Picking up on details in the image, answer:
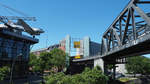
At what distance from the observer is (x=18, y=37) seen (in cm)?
4622

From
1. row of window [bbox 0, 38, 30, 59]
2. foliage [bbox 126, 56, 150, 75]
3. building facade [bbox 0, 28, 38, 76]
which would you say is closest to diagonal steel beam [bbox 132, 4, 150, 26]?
building facade [bbox 0, 28, 38, 76]

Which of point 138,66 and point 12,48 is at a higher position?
point 12,48

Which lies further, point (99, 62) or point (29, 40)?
point (29, 40)

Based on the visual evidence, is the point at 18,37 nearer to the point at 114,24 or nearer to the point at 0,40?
the point at 0,40

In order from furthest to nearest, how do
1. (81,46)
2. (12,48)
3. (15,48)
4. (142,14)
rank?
(81,46) < (15,48) < (12,48) < (142,14)

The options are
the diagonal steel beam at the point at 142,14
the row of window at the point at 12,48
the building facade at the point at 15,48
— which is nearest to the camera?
the diagonal steel beam at the point at 142,14

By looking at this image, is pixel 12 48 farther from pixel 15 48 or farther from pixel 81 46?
pixel 81 46

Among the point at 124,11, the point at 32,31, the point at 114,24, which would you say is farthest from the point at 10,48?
the point at 124,11

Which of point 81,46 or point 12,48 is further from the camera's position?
point 81,46

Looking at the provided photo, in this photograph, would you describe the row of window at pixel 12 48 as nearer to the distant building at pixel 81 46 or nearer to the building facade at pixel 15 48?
the building facade at pixel 15 48

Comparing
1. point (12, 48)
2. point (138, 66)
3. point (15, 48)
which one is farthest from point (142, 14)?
point (138, 66)

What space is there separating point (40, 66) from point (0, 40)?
61.7 ft

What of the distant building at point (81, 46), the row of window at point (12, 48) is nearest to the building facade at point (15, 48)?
the row of window at point (12, 48)

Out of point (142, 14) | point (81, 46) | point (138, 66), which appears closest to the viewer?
point (142, 14)
